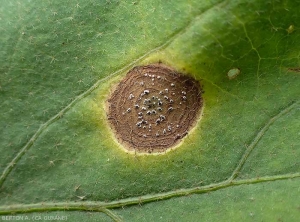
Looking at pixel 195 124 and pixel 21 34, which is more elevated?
pixel 21 34

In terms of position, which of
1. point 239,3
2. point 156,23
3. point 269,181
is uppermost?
point 156,23

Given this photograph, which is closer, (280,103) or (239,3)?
(239,3)

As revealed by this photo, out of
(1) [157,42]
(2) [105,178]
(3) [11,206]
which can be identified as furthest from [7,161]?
(1) [157,42]

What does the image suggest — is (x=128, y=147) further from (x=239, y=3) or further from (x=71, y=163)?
(x=239, y=3)
